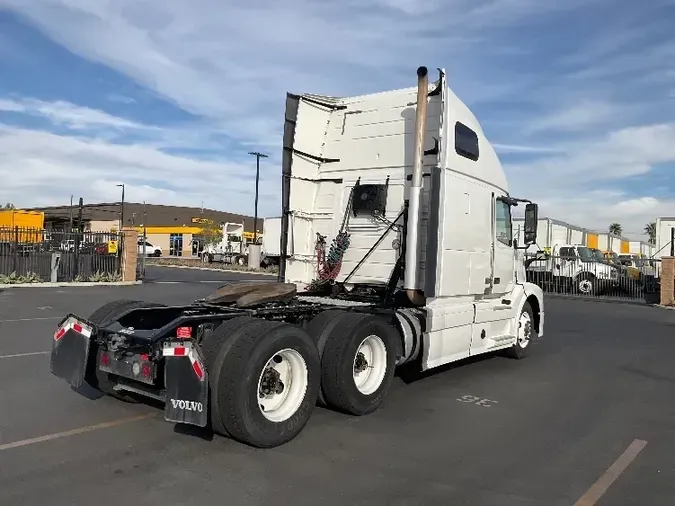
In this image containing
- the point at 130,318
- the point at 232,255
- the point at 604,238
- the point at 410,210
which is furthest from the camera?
the point at 232,255

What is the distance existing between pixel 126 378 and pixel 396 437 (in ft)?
8.48

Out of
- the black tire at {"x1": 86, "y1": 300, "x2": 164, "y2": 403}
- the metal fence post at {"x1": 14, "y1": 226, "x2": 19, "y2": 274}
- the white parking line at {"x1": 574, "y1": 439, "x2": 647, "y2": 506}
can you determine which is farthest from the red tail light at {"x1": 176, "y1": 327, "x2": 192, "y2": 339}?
the metal fence post at {"x1": 14, "y1": 226, "x2": 19, "y2": 274}

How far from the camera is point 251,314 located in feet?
19.4

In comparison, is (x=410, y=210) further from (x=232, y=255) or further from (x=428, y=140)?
(x=232, y=255)

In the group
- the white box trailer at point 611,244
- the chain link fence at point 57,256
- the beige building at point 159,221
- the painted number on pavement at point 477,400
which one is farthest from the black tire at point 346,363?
the beige building at point 159,221

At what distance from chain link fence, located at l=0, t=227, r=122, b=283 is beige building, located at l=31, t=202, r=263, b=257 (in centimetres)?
3638

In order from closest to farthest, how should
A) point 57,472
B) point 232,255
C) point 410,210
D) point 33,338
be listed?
point 57,472 → point 410,210 → point 33,338 → point 232,255

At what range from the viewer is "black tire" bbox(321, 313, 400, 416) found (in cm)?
589

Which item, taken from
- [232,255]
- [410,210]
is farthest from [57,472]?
[232,255]

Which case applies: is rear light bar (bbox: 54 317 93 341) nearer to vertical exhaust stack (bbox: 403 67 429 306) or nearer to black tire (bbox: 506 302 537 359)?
vertical exhaust stack (bbox: 403 67 429 306)

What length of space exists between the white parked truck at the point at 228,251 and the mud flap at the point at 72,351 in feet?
151

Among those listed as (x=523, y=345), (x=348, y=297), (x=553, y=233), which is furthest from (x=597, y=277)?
(x=348, y=297)

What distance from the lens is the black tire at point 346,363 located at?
19.3 ft

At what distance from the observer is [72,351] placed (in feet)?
18.7
